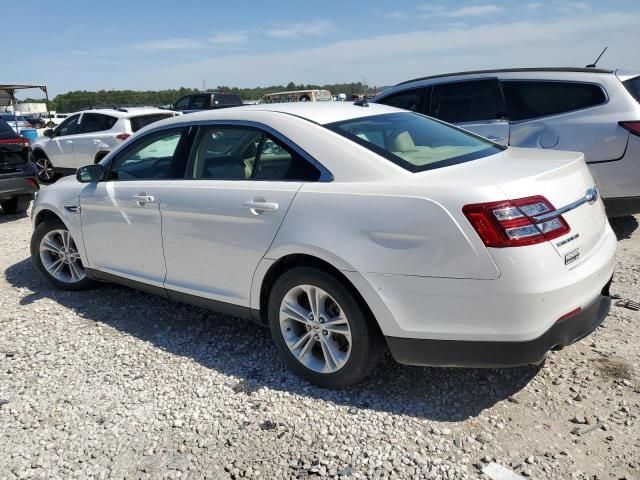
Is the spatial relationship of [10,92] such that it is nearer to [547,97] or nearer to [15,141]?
[15,141]

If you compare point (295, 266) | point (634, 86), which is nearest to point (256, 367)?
point (295, 266)

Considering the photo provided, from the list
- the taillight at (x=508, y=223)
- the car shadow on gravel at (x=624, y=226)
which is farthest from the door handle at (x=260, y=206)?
the car shadow on gravel at (x=624, y=226)

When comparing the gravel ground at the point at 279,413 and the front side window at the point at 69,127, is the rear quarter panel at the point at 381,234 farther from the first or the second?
the front side window at the point at 69,127

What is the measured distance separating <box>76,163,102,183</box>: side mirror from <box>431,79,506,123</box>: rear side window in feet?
12.4

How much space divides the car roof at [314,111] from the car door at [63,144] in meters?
8.49

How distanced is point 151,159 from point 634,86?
14.9ft

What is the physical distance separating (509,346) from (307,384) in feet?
4.02

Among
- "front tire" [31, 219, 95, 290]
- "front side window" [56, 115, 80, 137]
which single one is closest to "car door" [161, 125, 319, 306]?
"front tire" [31, 219, 95, 290]

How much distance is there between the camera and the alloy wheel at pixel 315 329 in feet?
10.1

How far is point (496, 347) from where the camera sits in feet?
8.57

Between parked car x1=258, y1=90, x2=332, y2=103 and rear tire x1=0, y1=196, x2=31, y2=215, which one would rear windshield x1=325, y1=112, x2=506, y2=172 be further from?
parked car x1=258, y1=90, x2=332, y2=103

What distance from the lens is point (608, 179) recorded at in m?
5.24

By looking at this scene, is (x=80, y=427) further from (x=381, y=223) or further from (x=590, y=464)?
(x=590, y=464)

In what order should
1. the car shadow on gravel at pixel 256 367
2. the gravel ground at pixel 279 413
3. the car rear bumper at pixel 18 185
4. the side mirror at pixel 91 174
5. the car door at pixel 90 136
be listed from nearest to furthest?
the gravel ground at pixel 279 413 < the car shadow on gravel at pixel 256 367 < the side mirror at pixel 91 174 < the car rear bumper at pixel 18 185 < the car door at pixel 90 136
